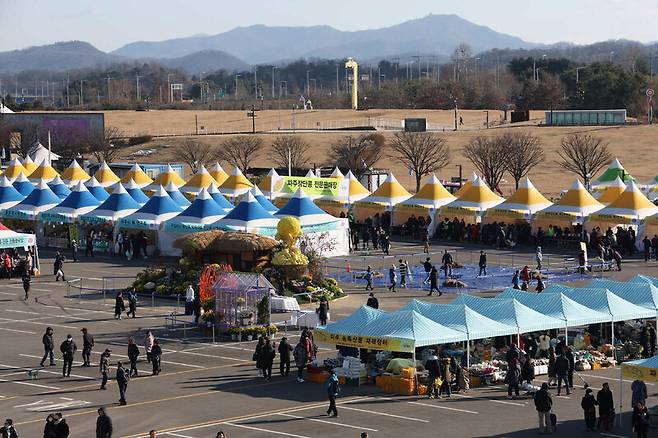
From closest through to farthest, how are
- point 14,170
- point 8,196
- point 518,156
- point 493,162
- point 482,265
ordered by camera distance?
1. point 482,265
2. point 8,196
3. point 14,170
4. point 493,162
5. point 518,156

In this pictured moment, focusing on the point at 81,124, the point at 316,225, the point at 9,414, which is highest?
the point at 81,124

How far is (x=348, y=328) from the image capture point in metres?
25.3

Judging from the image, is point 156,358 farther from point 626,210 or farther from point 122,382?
point 626,210

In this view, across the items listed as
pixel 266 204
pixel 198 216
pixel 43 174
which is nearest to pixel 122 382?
pixel 198 216

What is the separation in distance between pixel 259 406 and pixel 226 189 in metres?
32.0

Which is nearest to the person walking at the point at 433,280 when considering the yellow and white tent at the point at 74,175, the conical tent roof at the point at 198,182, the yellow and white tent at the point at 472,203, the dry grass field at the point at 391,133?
the yellow and white tent at the point at 472,203

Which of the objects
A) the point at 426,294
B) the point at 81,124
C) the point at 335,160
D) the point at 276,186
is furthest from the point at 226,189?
the point at 81,124

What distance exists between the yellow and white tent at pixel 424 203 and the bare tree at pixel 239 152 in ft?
94.2

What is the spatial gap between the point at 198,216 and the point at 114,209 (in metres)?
4.41

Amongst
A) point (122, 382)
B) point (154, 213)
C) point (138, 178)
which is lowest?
point (122, 382)

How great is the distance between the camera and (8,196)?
52.3 m

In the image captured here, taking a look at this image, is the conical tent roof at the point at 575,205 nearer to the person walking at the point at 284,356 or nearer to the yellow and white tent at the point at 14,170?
the person walking at the point at 284,356

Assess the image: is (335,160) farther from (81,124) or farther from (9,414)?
(9,414)

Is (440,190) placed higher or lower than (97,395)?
higher
